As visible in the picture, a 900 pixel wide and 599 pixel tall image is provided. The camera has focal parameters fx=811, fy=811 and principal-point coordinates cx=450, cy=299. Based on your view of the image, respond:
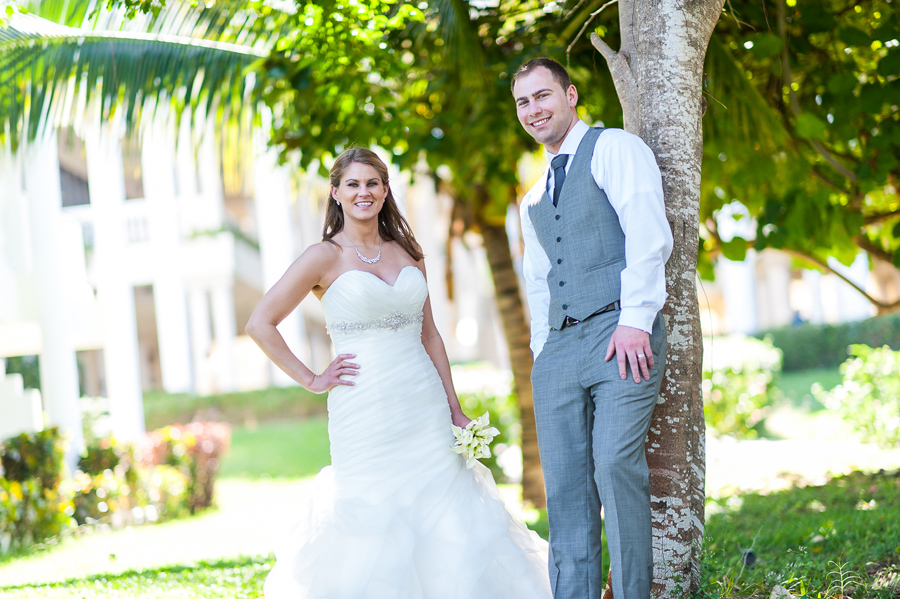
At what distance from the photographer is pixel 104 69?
555 cm

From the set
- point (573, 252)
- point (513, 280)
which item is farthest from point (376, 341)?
point (513, 280)

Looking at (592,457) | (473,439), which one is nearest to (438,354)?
(473,439)

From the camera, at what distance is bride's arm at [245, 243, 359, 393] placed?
11.4 ft

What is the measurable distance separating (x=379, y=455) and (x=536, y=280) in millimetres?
1026

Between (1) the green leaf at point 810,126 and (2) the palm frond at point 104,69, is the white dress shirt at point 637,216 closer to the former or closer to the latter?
(1) the green leaf at point 810,126

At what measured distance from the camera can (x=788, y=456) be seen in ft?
28.1

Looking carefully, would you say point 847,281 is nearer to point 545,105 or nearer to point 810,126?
point 810,126

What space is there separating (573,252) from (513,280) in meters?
4.68

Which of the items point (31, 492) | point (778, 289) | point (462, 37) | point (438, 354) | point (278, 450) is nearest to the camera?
point (438, 354)

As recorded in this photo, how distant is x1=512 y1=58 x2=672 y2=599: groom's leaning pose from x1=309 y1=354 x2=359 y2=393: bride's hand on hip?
869 mm

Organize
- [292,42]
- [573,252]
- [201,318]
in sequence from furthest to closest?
[201,318] < [292,42] < [573,252]

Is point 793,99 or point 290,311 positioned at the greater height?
point 793,99

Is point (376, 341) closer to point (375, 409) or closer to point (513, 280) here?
point (375, 409)

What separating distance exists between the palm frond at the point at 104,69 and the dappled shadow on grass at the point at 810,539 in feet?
13.9
